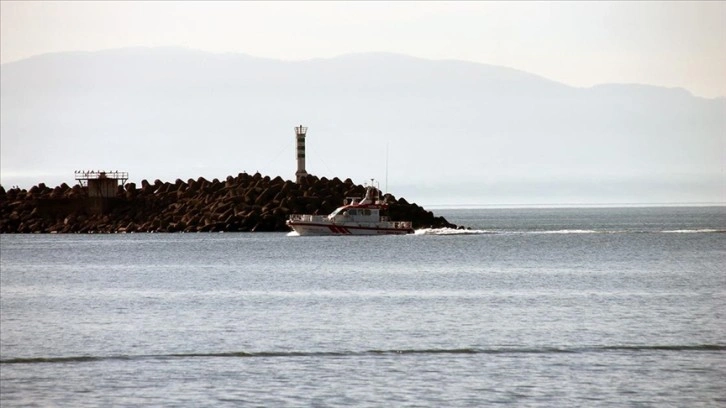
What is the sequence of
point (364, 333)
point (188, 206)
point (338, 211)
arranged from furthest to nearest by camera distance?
point (188, 206) → point (338, 211) → point (364, 333)

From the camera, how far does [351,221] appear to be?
10381 centimetres

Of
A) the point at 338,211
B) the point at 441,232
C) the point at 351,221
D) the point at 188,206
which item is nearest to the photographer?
the point at 351,221

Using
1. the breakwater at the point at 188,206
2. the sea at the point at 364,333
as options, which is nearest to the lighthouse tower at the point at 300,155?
the breakwater at the point at 188,206

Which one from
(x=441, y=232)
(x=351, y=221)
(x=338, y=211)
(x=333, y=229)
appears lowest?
(x=441, y=232)

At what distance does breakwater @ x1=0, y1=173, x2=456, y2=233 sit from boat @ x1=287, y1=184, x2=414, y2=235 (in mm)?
7951

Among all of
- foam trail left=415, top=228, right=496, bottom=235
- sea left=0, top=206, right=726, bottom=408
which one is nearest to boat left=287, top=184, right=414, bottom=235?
foam trail left=415, top=228, right=496, bottom=235

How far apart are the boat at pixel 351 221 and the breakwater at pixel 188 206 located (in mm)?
7951

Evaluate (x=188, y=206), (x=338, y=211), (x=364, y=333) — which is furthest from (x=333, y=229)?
(x=364, y=333)

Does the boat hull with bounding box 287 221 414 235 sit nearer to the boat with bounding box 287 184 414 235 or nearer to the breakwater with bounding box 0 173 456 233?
the boat with bounding box 287 184 414 235

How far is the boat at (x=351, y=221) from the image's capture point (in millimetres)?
103625

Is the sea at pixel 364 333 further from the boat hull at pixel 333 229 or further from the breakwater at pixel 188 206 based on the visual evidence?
the breakwater at pixel 188 206

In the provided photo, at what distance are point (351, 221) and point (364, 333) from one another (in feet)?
224

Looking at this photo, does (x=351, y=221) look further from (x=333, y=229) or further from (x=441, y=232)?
(x=441, y=232)

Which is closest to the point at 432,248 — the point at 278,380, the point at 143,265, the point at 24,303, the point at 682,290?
the point at 143,265
